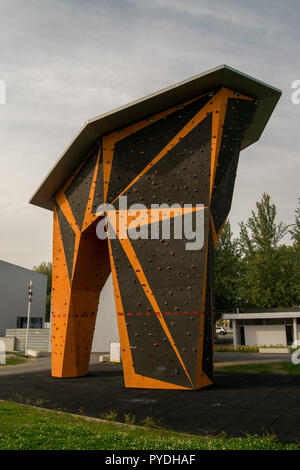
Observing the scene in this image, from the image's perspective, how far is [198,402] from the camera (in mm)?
7969

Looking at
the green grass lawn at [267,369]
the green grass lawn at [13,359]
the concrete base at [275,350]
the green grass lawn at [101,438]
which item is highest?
the green grass lawn at [101,438]

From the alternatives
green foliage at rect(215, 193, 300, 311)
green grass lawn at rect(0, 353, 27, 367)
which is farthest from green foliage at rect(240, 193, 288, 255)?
green grass lawn at rect(0, 353, 27, 367)

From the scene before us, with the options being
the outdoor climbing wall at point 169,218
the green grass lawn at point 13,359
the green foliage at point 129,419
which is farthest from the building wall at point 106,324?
the green foliage at point 129,419

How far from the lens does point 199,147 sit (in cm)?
1059

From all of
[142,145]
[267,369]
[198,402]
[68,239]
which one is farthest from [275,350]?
[142,145]

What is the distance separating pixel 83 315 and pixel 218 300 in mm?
24325

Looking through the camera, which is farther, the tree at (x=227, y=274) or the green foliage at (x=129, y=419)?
the tree at (x=227, y=274)

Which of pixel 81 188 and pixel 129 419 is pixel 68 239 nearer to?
pixel 81 188

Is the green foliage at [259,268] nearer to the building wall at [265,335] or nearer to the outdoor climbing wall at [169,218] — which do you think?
the building wall at [265,335]

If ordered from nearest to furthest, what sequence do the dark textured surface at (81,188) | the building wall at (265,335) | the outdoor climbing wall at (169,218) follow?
the outdoor climbing wall at (169,218) → the dark textured surface at (81,188) → the building wall at (265,335)

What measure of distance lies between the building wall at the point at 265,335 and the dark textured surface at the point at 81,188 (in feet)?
70.1

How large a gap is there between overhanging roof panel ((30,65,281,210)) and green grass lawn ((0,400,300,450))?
8.26 metres

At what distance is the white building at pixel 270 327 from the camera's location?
28406 mm

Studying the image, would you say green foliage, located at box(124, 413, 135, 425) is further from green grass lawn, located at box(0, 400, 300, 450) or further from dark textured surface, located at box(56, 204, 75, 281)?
dark textured surface, located at box(56, 204, 75, 281)
